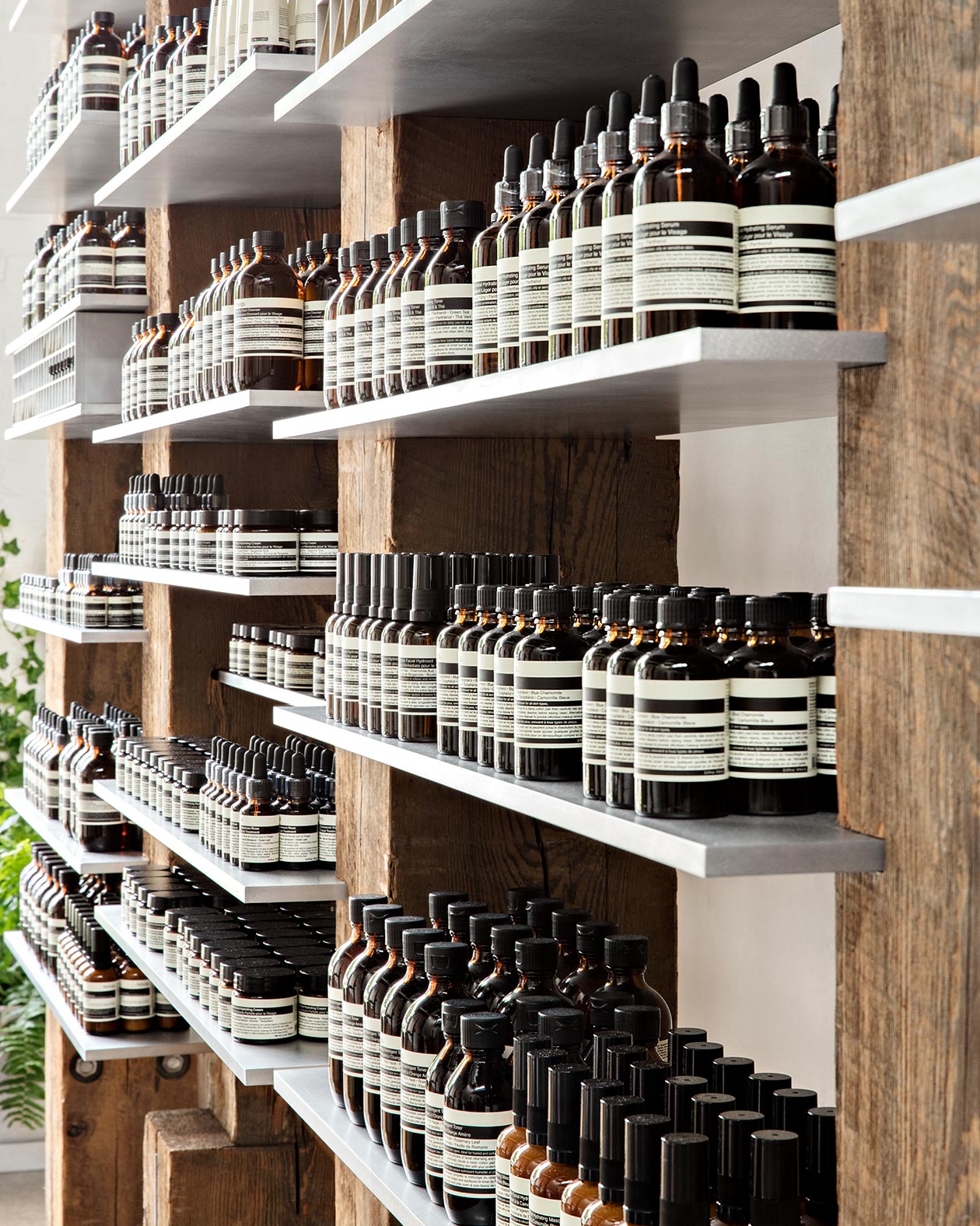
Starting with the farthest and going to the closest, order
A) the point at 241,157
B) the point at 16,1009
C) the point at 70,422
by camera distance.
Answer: the point at 16,1009 → the point at 70,422 → the point at 241,157

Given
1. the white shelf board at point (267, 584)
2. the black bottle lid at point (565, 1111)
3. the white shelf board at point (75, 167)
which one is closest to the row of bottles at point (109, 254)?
the white shelf board at point (75, 167)

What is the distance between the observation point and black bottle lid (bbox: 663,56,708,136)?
1.52 metres

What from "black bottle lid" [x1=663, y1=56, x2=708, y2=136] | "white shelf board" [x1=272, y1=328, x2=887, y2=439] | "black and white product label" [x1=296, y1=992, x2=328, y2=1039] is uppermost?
"black bottle lid" [x1=663, y1=56, x2=708, y2=136]

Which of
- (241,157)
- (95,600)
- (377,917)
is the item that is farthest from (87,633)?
(377,917)

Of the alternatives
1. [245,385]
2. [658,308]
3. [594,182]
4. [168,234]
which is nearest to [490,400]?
[594,182]

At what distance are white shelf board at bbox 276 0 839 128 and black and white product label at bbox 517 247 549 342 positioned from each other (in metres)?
0.36

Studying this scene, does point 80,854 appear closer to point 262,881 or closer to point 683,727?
point 262,881

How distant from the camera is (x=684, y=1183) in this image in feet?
4.76

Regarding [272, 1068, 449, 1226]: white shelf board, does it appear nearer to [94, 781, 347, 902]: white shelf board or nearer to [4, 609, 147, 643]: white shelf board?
[94, 781, 347, 902]: white shelf board

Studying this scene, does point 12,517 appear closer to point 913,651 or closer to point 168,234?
point 168,234

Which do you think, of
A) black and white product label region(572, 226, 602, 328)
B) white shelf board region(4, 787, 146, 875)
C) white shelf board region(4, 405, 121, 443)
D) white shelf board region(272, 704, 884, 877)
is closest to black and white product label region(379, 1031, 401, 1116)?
white shelf board region(272, 704, 884, 877)

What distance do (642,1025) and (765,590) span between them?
84cm

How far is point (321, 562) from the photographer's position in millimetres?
3387

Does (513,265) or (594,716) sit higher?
(513,265)
